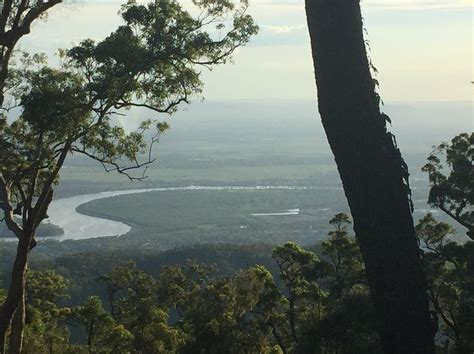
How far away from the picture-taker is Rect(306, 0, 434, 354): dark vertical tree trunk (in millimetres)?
2543

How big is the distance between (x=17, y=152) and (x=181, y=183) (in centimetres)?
9957

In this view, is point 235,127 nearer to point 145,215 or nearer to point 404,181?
point 145,215

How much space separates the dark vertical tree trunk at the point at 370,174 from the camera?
254 centimetres

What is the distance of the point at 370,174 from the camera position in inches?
102

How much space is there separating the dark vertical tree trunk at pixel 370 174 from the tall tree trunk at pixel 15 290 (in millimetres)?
5307

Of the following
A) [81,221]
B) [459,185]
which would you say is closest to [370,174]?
[459,185]

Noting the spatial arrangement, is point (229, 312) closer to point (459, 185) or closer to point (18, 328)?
point (18, 328)

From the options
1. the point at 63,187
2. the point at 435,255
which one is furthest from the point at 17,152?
the point at 63,187

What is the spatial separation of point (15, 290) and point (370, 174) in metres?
5.48

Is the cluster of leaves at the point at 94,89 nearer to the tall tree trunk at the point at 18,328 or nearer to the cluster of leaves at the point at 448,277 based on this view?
the tall tree trunk at the point at 18,328

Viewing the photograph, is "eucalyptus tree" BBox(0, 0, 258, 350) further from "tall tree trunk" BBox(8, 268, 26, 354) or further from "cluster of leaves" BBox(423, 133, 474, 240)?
"cluster of leaves" BBox(423, 133, 474, 240)

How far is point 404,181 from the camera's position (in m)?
2.63

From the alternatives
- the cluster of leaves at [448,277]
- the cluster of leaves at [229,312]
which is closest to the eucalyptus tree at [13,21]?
the cluster of leaves at [229,312]

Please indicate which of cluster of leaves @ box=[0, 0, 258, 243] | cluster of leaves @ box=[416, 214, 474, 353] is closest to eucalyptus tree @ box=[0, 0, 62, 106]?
cluster of leaves @ box=[0, 0, 258, 243]
